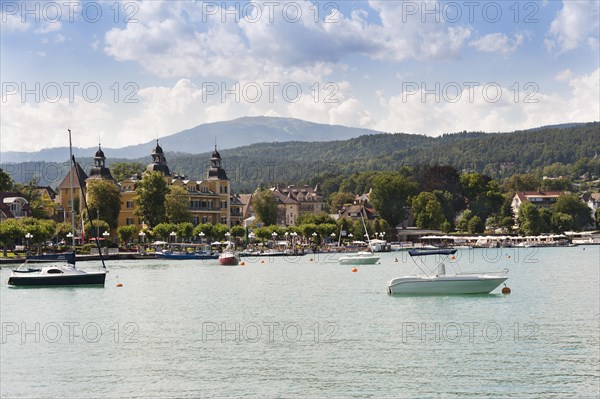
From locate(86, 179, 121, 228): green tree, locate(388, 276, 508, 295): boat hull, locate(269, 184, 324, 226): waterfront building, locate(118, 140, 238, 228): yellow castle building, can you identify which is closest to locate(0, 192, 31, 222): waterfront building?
locate(86, 179, 121, 228): green tree

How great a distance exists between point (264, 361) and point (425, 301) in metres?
18.9

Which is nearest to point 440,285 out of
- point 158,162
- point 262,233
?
point 262,233

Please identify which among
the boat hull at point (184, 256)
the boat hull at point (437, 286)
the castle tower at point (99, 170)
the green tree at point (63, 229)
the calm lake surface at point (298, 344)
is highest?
the castle tower at point (99, 170)

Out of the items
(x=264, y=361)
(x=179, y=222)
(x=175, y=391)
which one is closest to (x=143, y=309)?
(x=264, y=361)

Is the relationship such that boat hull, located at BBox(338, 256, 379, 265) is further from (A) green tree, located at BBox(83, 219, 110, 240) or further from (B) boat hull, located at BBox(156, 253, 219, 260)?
(A) green tree, located at BBox(83, 219, 110, 240)

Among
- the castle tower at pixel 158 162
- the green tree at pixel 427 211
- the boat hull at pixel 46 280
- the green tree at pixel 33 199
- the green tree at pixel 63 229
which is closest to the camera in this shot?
the boat hull at pixel 46 280

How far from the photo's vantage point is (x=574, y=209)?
178625 mm

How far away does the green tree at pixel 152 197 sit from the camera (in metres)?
111

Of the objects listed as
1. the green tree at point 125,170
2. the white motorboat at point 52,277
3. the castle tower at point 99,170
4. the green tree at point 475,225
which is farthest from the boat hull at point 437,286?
the green tree at point 475,225

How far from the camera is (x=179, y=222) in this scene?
116250mm

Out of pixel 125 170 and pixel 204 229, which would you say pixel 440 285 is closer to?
pixel 204 229

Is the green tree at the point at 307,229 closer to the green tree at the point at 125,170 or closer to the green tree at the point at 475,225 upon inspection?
the green tree at the point at 125,170

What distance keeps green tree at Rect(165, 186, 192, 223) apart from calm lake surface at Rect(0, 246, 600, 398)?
59.3 meters

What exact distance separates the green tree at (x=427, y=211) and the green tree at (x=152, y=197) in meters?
56.8
